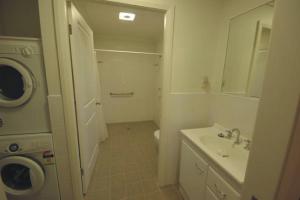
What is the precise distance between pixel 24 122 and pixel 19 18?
3.27ft

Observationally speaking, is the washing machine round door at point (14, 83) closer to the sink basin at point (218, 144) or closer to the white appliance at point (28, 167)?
the white appliance at point (28, 167)

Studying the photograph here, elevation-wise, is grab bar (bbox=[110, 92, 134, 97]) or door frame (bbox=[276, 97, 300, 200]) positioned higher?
door frame (bbox=[276, 97, 300, 200])

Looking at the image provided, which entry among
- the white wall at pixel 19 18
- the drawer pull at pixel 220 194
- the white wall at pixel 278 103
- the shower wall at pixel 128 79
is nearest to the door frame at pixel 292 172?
the white wall at pixel 278 103

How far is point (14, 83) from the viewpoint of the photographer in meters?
1.28

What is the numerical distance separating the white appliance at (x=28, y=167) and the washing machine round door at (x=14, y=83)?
333 millimetres

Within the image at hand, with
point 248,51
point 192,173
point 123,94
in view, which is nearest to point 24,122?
point 192,173

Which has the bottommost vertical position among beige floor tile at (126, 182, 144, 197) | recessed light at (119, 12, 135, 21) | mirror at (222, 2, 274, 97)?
beige floor tile at (126, 182, 144, 197)

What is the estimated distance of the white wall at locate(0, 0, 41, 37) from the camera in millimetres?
1278

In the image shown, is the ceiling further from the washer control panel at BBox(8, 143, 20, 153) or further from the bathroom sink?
the washer control panel at BBox(8, 143, 20, 153)

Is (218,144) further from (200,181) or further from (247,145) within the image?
(200,181)

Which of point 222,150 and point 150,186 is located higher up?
point 222,150

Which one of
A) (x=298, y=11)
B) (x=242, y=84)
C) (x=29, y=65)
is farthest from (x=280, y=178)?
(x=29, y=65)

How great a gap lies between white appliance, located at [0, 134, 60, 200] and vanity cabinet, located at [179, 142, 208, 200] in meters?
1.35

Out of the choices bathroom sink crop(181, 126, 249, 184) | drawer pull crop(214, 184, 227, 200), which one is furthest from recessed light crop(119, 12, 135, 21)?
drawer pull crop(214, 184, 227, 200)
